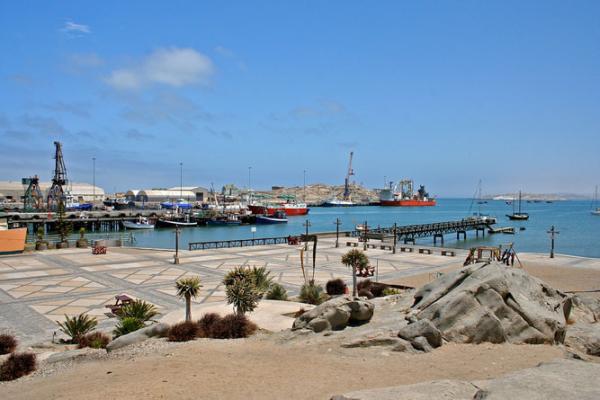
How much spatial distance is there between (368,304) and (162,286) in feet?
51.2

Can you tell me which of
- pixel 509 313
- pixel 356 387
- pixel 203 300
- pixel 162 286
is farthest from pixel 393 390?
pixel 162 286

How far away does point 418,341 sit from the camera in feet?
39.5

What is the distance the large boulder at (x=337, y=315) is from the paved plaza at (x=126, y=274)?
30.4ft

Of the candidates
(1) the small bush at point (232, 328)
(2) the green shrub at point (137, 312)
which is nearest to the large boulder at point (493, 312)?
(1) the small bush at point (232, 328)

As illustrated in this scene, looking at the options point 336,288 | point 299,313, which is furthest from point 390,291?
point 299,313

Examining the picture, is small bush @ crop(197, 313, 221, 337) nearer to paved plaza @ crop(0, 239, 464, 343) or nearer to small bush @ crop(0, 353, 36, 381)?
small bush @ crop(0, 353, 36, 381)

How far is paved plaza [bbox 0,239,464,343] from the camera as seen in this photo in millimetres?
21203

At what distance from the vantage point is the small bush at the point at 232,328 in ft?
49.1

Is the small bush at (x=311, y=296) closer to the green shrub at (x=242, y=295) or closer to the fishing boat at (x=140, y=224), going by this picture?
the green shrub at (x=242, y=295)

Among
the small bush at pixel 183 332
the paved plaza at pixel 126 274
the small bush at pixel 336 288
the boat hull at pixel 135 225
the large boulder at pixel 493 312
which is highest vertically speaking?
the large boulder at pixel 493 312

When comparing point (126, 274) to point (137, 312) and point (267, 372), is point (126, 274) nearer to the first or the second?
point (137, 312)

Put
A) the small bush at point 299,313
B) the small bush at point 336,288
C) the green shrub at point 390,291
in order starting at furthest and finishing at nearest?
the small bush at point 336,288
the green shrub at point 390,291
the small bush at point 299,313

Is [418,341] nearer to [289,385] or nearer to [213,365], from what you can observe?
[289,385]

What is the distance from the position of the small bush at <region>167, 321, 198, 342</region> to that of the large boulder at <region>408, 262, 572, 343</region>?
6.92 metres
